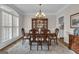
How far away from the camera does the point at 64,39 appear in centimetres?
572

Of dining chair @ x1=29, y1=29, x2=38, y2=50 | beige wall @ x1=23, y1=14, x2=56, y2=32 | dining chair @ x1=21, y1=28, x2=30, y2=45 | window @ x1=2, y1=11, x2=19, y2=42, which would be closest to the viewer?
window @ x1=2, y1=11, x2=19, y2=42

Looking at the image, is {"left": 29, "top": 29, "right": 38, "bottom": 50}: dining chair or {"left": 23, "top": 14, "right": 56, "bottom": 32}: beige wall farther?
{"left": 23, "top": 14, "right": 56, "bottom": 32}: beige wall

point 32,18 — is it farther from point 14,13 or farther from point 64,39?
point 64,39

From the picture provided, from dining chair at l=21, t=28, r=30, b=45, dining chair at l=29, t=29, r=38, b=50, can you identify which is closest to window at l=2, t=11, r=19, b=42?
dining chair at l=21, t=28, r=30, b=45

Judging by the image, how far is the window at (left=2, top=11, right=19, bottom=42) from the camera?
15.0ft

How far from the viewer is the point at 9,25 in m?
5.06

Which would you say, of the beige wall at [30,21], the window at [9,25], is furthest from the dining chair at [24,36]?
the window at [9,25]

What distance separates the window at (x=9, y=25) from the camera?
15.0 feet

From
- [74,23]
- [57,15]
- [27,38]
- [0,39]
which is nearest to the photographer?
[0,39]

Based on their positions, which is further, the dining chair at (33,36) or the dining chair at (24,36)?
the dining chair at (33,36)

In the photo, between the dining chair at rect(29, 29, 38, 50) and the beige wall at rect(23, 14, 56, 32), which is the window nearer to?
the beige wall at rect(23, 14, 56, 32)

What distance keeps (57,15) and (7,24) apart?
98.6 inches

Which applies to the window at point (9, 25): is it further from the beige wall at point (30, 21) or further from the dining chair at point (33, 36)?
the dining chair at point (33, 36)
